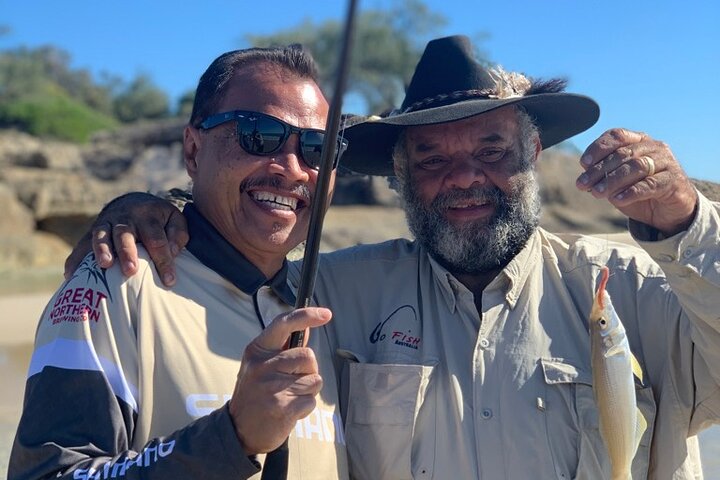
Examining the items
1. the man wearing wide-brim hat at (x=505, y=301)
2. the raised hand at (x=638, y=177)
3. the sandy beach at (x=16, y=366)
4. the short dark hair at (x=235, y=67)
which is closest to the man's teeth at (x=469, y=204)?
the man wearing wide-brim hat at (x=505, y=301)

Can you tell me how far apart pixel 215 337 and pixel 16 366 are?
30.7 ft

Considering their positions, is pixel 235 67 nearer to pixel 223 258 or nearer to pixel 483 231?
pixel 223 258

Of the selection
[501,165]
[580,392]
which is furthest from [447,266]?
[580,392]

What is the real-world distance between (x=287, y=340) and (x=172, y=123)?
27111 millimetres

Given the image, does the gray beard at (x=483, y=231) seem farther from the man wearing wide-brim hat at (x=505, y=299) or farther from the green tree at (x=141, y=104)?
the green tree at (x=141, y=104)

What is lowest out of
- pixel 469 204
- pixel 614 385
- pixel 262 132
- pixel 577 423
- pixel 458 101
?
pixel 577 423

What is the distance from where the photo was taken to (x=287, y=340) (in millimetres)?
2084

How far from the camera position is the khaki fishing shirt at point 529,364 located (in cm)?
287

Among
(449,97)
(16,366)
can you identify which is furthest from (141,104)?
(449,97)

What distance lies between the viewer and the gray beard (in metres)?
3.36

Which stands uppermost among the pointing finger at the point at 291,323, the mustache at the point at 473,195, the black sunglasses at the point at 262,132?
the black sunglasses at the point at 262,132

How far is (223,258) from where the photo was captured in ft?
9.10

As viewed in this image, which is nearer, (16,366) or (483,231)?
(483,231)

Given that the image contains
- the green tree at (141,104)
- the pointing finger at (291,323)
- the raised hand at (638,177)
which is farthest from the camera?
the green tree at (141,104)
